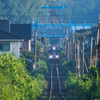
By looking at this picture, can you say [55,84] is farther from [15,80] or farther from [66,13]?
[66,13]

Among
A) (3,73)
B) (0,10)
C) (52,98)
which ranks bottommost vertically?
(52,98)

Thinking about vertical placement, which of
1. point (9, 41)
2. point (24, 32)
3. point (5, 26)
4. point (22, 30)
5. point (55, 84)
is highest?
point (22, 30)

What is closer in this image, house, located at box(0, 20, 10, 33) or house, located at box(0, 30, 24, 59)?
house, located at box(0, 30, 24, 59)

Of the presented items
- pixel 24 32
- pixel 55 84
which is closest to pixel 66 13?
pixel 24 32

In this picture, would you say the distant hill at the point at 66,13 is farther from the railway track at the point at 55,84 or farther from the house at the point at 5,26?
the house at the point at 5,26

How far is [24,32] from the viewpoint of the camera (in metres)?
65.4

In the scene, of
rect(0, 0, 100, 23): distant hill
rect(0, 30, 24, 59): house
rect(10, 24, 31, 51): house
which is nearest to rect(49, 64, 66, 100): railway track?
rect(0, 30, 24, 59): house

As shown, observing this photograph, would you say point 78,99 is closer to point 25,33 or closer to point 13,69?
point 13,69

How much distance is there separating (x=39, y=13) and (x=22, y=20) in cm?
671

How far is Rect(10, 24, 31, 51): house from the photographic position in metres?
63.2

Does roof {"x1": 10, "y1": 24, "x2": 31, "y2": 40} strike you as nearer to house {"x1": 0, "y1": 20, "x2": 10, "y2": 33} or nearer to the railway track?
the railway track

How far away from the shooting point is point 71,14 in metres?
123

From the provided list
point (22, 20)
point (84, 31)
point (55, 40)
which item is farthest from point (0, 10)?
point (55, 40)

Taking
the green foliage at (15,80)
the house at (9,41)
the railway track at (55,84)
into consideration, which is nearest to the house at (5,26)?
the railway track at (55,84)
